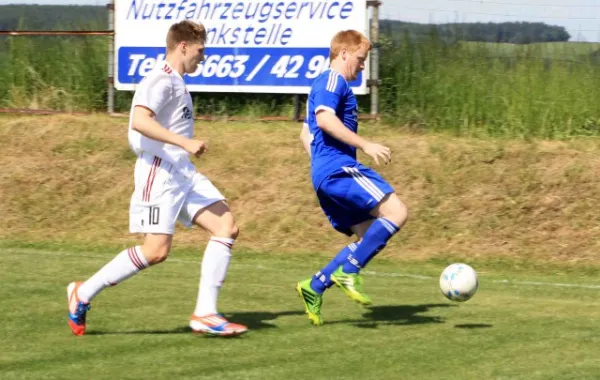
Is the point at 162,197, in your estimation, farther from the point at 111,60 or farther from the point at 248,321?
the point at 111,60

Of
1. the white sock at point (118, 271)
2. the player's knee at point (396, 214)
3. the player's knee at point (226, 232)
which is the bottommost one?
the white sock at point (118, 271)

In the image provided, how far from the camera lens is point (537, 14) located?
15188 millimetres

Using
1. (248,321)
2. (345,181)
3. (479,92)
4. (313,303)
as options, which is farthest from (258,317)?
(479,92)

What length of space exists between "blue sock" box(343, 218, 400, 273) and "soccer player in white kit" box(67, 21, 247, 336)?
851 millimetres

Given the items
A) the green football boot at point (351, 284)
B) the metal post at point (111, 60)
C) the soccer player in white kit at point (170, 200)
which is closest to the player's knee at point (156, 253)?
the soccer player in white kit at point (170, 200)

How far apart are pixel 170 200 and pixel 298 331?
1190 millimetres

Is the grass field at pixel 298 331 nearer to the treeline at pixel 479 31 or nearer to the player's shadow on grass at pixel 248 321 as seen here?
the player's shadow on grass at pixel 248 321

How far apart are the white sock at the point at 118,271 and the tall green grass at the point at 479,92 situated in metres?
8.02

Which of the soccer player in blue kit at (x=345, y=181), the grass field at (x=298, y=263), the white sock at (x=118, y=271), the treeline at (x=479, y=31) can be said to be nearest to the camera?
the grass field at (x=298, y=263)

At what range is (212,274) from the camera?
23.2ft

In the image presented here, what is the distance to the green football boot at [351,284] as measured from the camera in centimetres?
737

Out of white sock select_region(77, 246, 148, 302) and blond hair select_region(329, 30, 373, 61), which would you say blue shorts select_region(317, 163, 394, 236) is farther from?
white sock select_region(77, 246, 148, 302)

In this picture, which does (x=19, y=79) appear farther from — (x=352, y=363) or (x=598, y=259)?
(x=352, y=363)

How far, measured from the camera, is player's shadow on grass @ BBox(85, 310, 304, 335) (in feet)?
23.9
